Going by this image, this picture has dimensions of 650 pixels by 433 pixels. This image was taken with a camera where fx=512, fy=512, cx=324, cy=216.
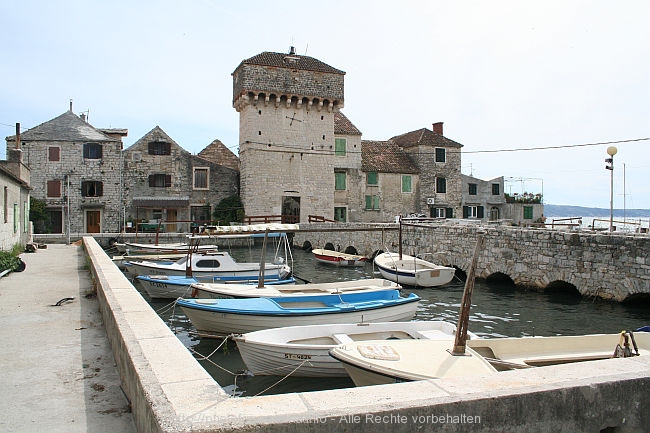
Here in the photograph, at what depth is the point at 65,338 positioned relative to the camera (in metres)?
6.84

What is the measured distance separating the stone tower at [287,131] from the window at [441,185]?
9485 millimetres

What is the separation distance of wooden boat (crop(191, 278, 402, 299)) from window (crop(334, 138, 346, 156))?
28.1m

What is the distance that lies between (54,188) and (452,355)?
3678cm

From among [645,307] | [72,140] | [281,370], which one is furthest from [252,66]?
[281,370]

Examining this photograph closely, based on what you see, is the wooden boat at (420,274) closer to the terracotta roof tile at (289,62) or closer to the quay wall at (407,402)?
the quay wall at (407,402)

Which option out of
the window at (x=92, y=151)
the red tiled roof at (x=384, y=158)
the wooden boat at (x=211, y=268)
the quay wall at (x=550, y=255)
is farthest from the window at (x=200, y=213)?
the wooden boat at (x=211, y=268)

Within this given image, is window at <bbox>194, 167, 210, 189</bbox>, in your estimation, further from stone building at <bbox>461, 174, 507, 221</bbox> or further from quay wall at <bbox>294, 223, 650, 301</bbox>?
stone building at <bbox>461, 174, 507, 221</bbox>

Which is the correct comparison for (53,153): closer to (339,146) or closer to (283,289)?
(339,146)

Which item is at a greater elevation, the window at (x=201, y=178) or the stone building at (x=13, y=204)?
the window at (x=201, y=178)

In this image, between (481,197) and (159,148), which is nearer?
(159,148)

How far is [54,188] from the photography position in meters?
36.5

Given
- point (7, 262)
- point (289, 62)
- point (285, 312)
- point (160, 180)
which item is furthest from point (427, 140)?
point (285, 312)

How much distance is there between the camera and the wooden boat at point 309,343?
25.9 ft

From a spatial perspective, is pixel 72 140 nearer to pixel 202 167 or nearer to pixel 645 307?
pixel 202 167
